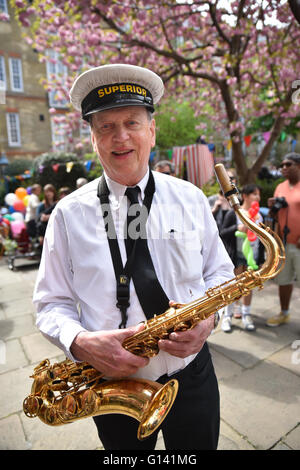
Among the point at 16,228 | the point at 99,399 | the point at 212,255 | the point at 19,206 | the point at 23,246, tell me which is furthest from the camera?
the point at 19,206

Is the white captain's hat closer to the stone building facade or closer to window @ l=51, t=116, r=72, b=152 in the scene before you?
window @ l=51, t=116, r=72, b=152

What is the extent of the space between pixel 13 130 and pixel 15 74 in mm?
4048

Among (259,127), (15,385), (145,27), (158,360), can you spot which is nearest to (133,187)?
(158,360)

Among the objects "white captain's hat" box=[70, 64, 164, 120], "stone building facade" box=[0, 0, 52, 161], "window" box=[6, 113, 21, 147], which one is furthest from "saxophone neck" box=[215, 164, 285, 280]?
"window" box=[6, 113, 21, 147]

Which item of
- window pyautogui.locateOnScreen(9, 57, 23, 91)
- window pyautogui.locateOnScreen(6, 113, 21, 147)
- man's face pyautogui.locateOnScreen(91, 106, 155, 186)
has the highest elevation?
window pyautogui.locateOnScreen(9, 57, 23, 91)

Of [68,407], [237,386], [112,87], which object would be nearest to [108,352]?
[68,407]

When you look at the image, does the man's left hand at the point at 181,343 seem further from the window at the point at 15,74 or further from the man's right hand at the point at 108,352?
the window at the point at 15,74

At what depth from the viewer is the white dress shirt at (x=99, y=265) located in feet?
4.71

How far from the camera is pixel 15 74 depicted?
20.7 metres

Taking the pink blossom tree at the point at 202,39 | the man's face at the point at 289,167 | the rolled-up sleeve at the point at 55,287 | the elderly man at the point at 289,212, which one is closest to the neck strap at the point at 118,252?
the rolled-up sleeve at the point at 55,287

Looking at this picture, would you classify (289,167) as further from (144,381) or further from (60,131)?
(60,131)

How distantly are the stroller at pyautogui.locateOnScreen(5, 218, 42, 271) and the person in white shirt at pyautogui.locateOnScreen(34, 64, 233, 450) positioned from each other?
23.3 ft

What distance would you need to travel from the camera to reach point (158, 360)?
150cm

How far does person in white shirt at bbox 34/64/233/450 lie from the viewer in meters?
1.39
